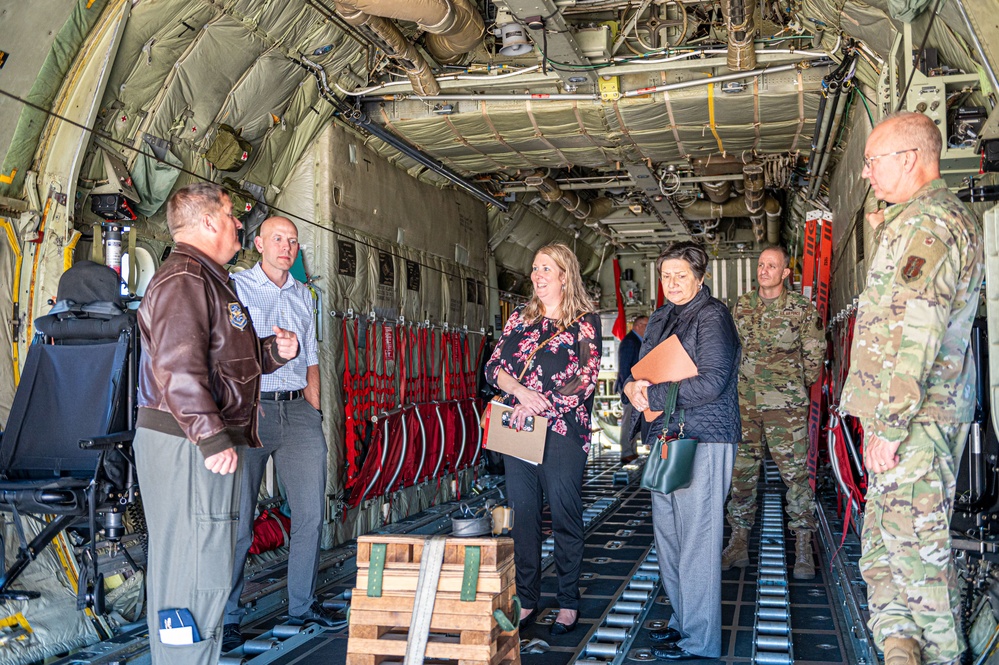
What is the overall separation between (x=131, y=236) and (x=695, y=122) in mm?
4010

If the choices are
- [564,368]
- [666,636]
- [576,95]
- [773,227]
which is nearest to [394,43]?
[576,95]

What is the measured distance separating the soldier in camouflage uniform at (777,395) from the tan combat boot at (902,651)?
238cm

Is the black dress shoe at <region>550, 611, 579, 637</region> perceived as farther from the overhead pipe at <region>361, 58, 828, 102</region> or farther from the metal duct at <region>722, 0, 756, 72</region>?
the overhead pipe at <region>361, 58, 828, 102</region>

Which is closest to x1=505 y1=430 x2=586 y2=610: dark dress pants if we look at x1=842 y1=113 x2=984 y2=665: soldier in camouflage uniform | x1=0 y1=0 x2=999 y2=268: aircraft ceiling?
x1=842 y1=113 x2=984 y2=665: soldier in camouflage uniform

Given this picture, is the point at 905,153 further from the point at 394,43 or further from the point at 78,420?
the point at 78,420

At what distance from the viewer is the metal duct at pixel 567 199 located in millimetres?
8398

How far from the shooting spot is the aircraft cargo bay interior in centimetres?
262

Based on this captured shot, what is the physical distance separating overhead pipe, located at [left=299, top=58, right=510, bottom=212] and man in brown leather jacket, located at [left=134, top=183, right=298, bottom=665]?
10.0ft

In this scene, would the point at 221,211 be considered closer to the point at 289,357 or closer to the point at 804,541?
the point at 289,357

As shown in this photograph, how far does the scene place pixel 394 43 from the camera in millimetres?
4961

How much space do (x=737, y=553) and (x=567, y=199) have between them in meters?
5.54

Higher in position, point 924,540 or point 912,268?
point 912,268

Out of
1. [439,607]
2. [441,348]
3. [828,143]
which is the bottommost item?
[439,607]

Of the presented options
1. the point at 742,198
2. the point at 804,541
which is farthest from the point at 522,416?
the point at 742,198
